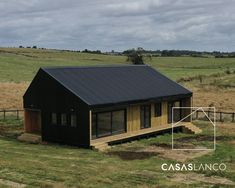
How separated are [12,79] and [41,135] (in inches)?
1927

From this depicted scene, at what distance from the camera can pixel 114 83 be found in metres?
32.9

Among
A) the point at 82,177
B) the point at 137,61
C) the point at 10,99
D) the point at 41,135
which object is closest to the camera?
the point at 82,177

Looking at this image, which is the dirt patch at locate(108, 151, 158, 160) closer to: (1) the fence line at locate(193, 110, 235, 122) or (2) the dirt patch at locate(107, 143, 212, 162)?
(2) the dirt patch at locate(107, 143, 212, 162)

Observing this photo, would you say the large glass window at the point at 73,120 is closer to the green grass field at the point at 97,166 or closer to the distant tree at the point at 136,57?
the green grass field at the point at 97,166

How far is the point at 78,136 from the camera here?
28859 mm

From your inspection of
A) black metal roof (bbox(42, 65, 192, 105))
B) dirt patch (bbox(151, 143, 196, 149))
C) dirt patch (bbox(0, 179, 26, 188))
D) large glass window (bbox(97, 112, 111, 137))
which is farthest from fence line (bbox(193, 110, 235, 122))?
dirt patch (bbox(0, 179, 26, 188))

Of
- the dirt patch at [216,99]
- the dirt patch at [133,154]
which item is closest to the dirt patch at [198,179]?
the dirt patch at [133,154]

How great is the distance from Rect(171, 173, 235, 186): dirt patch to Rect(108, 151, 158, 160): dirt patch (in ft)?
16.8

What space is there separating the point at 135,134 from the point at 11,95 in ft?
104

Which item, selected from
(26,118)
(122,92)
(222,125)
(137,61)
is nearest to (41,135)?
(26,118)

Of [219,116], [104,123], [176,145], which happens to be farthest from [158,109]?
[219,116]

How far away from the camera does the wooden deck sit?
29.0 meters

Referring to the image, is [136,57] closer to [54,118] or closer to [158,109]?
[158,109]

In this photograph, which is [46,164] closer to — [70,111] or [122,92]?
[70,111]
